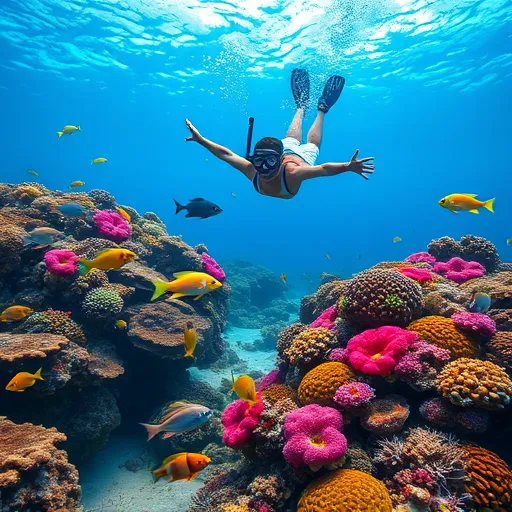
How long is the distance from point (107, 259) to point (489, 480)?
4.96 metres

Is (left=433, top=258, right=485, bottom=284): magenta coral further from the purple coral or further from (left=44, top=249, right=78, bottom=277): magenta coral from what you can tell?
(left=44, top=249, right=78, bottom=277): magenta coral

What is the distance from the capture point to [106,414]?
20.1 feet

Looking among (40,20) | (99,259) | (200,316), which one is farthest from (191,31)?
(99,259)

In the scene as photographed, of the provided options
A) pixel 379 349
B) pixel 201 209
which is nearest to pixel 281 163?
pixel 201 209

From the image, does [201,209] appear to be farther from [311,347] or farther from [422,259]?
[422,259]

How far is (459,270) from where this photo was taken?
7750 millimetres

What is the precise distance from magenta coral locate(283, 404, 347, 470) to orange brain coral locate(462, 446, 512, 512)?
124 cm

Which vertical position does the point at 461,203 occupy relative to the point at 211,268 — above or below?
above

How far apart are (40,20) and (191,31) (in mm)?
11115

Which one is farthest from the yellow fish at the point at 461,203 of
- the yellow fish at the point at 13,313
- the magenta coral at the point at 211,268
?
the yellow fish at the point at 13,313

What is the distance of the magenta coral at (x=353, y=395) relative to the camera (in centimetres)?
371

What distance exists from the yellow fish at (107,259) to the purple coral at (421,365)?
3.85 meters

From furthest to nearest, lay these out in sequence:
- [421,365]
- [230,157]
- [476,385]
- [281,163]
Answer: [230,157] < [281,163] < [421,365] < [476,385]

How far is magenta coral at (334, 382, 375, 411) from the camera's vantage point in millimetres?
3705
